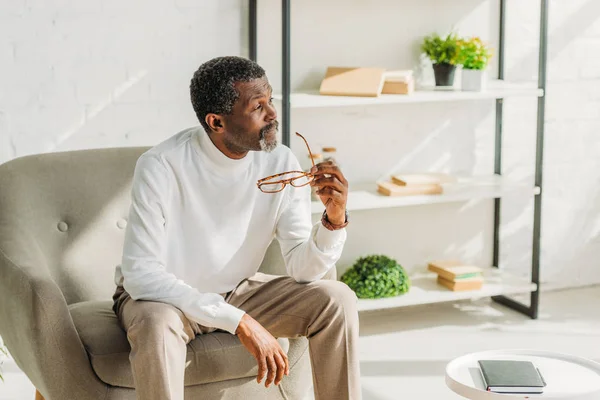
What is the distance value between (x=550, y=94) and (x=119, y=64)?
5.83 feet

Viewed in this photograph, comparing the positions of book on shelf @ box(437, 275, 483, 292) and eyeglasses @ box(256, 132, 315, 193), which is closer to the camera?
eyeglasses @ box(256, 132, 315, 193)

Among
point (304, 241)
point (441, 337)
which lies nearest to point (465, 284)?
point (441, 337)

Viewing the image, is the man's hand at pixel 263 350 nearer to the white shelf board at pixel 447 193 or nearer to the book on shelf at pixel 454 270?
the white shelf board at pixel 447 193

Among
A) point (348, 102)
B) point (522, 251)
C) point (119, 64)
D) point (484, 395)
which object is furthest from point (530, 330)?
point (119, 64)

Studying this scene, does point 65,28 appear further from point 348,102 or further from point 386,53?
point 386,53

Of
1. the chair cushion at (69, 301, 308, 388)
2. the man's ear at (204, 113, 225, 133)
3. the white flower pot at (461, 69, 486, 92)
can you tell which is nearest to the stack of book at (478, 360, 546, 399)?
the chair cushion at (69, 301, 308, 388)

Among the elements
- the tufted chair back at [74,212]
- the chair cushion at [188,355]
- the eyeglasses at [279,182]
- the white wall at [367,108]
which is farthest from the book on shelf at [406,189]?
the chair cushion at [188,355]

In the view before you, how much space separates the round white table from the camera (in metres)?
1.99

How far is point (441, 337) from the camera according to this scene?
3420 millimetres

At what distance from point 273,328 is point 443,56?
1543 millimetres

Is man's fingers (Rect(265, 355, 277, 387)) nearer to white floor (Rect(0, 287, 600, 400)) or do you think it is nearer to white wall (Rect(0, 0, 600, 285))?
white floor (Rect(0, 287, 600, 400))

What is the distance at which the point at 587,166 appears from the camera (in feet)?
12.9

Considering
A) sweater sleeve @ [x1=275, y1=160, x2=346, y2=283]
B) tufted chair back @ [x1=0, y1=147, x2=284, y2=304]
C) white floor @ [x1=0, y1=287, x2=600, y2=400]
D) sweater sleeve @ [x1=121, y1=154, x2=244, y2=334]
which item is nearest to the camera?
sweater sleeve @ [x1=121, y1=154, x2=244, y2=334]

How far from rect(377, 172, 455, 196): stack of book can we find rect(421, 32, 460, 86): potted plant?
0.36m
